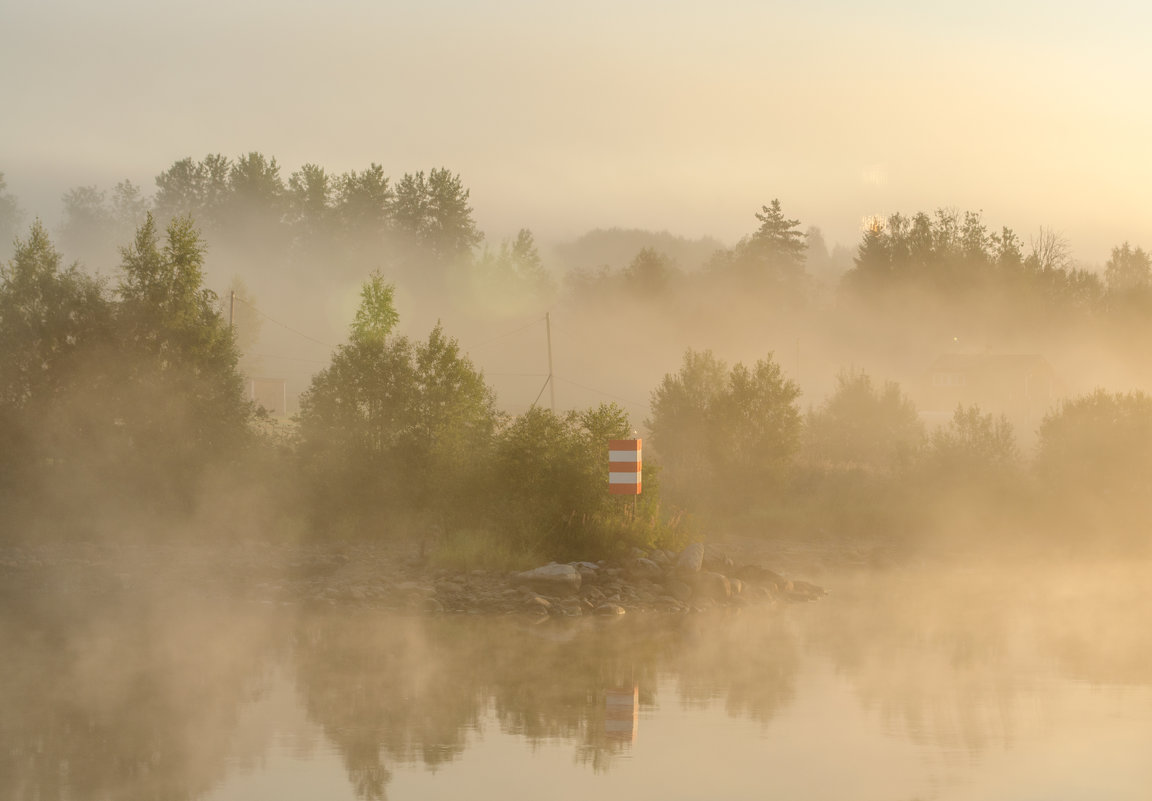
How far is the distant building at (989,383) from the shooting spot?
99.1 metres

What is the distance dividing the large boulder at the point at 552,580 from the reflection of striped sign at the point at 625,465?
2.47 metres

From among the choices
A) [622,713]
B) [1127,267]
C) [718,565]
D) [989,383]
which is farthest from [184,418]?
[1127,267]

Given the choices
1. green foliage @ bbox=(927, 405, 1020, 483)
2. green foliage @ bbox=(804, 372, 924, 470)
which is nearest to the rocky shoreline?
green foliage @ bbox=(927, 405, 1020, 483)

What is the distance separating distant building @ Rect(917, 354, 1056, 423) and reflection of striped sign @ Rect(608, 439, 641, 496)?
260 feet

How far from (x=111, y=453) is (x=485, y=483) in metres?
13.2

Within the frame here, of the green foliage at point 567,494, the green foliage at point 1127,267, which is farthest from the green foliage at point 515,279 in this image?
the green foliage at point 567,494

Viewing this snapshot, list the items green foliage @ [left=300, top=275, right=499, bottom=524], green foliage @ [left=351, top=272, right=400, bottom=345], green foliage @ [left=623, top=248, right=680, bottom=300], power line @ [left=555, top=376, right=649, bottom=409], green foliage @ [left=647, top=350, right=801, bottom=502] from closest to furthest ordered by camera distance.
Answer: green foliage @ [left=300, top=275, right=499, bottom=524] < green foliage @ [left=647, top=350, right=801, bottom=502] < green foliage @ [left=351, top=272, right=400, bottom=345] < power line @ [left=555, top=376, right=649, bottom=409] < green foliage @ [left=623, top=248, right=680, bottom=300]

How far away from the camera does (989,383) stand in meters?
102

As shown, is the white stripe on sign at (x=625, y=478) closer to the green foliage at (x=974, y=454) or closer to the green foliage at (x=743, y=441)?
the green foliage at (x=743, y=441)

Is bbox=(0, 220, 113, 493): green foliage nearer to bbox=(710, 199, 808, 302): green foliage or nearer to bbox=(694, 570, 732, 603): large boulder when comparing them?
bbox=(694, 570, 732, 603): large boulder

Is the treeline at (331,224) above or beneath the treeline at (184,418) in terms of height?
above

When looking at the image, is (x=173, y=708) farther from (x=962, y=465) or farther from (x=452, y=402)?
(x=962, y=465)

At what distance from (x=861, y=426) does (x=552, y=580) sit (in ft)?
110

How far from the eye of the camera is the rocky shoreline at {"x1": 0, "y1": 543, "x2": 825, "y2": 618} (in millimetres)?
20359
